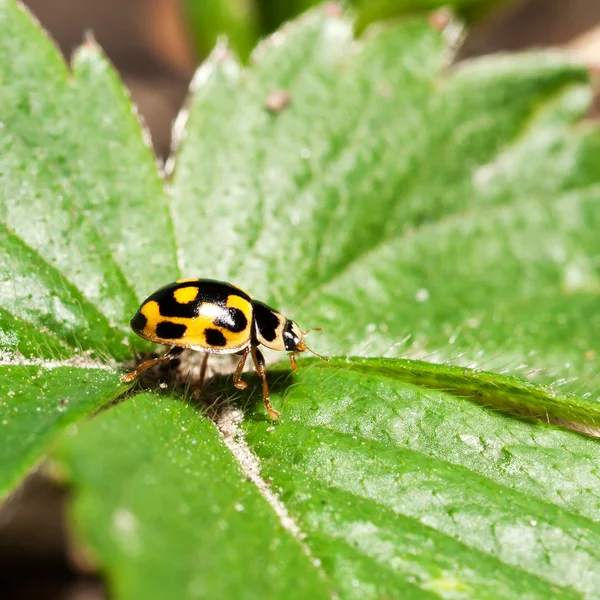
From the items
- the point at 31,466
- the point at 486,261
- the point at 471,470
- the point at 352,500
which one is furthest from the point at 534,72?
the point at 31,466

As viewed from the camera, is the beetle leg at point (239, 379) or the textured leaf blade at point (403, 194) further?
the textured leaf blade at point (403, 194)

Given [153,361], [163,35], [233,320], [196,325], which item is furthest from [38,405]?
[163,35]

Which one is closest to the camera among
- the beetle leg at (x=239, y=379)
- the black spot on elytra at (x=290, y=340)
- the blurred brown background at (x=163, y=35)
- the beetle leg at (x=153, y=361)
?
the beetle leg at (x=153, y=361)

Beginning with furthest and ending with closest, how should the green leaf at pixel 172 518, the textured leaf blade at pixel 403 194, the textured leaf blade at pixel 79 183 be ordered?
the textured leaf blade at pixel 403 194 < the textured leaf blade at pixel 79 183 < the green leaf at pixel 172 518

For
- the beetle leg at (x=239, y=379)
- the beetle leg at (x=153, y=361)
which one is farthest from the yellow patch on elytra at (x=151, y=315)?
the beetle leg at (x=239, y=379)

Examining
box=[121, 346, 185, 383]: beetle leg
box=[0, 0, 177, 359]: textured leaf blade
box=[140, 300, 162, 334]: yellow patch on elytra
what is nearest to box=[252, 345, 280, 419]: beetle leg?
box=[121, 346, 185, 383]: beetle leg

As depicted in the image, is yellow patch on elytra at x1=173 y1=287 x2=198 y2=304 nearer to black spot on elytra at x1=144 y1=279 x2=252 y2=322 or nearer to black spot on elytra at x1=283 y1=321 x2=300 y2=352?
black spot on elytra at x1=144 y1=279 x2=252 y2=322

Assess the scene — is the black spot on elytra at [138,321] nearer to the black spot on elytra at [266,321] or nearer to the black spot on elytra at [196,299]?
the black spot on elytra at [196,299]

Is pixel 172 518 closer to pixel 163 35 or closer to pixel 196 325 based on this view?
pixel 196 325

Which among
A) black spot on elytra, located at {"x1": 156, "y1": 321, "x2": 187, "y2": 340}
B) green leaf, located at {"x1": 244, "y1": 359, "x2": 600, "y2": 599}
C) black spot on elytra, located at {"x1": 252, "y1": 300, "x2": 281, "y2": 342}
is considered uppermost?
black spot on elytra, located at {"x1": 156, "y1": 321, "x2": 187, "y2": 340}
